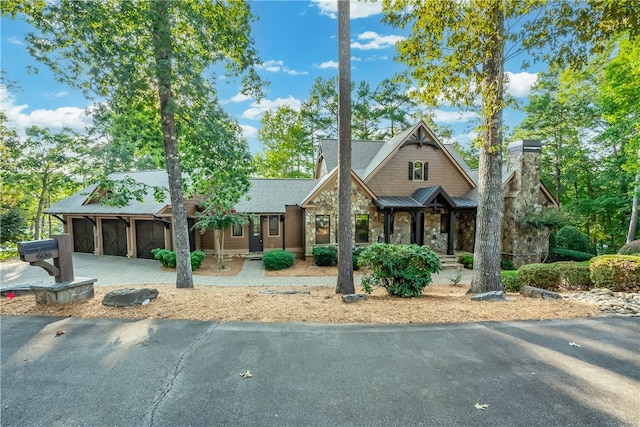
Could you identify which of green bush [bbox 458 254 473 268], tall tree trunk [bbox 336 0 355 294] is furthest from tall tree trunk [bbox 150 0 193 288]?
green bush [bbox 458 254 473 268]

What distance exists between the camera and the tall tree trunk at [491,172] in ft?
21.6

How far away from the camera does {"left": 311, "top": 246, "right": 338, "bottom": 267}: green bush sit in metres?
14.0

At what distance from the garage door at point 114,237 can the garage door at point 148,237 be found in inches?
38.4

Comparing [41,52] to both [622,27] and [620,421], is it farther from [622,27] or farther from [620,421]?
[622,27]

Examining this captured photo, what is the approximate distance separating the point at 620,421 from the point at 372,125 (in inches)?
1068

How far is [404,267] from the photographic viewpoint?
725cm

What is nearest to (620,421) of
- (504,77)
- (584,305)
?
(584,305)

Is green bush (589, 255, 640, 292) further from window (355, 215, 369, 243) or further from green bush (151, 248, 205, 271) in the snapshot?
green bush (151, 248, 205, 271)

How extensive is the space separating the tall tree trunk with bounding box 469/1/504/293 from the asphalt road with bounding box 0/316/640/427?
253 centimetres

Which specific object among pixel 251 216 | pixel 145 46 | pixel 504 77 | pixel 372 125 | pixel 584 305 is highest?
pixel 372 125

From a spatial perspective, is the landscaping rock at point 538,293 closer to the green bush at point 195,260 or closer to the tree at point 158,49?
the tree at point 158,49

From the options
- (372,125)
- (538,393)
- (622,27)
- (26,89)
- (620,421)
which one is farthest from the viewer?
(372,125)

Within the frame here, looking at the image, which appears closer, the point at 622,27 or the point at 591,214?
the point at 622,27

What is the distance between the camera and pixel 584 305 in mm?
5777
